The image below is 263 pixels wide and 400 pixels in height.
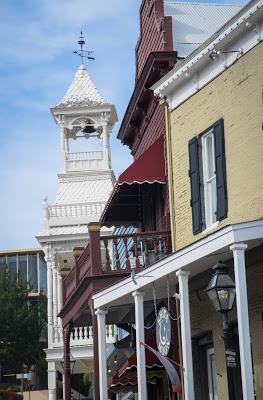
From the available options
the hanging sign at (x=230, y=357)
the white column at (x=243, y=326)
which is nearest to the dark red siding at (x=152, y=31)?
the white column at (x=243, y=326)

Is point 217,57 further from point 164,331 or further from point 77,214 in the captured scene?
point 77,214

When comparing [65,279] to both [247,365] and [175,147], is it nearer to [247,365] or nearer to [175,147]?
[175,147]

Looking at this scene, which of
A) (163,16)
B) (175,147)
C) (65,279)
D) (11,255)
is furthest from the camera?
(11,255)

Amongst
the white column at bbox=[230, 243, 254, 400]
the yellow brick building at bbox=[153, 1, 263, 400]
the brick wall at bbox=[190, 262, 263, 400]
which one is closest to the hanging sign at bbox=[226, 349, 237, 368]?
the white column at bbox=[230, 243, 254, 400]

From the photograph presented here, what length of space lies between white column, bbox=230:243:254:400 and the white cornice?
4378mm

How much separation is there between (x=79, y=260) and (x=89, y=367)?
56.8 feet

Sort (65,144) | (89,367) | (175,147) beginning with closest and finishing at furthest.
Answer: (175,147) < (89,367) < (65,144)

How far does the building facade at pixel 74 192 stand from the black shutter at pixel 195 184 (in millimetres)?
19347

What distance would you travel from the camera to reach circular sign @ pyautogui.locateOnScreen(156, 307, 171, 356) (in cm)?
1777

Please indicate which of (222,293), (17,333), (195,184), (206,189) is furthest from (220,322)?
(17,333)

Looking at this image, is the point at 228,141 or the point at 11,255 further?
the point at 11,255

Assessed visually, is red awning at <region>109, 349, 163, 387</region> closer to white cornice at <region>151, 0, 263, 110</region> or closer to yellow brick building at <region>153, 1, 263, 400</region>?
yellow brick building at <region>153, 1, 263, 400</region>

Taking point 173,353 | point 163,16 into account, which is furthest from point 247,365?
point 163,16

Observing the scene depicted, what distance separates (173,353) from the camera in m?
21.2
